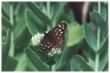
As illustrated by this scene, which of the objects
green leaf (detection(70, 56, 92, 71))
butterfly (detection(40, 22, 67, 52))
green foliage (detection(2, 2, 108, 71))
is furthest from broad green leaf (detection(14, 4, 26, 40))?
green leaf (detection(70, 56, 92, 71))

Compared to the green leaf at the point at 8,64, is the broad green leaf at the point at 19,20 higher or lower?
higher

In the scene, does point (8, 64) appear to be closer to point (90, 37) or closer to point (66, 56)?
point (66, 56)

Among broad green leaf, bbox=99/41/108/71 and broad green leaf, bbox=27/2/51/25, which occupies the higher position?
broad green leaf, bbox=27/2/51/25

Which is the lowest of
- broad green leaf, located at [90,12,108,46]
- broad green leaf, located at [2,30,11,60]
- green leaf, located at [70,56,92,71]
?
green leaf, located at [70,56,92,71]

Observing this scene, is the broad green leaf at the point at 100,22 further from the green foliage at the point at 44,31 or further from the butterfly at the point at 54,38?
the butterfly at the point at 54,38

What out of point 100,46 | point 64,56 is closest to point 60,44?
point 64,56

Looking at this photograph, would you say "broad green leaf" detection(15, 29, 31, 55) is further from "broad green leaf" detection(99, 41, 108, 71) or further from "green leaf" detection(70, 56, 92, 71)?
"broad green leaf" detection(99, 41, 108, 71)

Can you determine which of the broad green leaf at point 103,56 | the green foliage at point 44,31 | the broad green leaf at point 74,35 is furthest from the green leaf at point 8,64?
the broad green leaf at point 103,56

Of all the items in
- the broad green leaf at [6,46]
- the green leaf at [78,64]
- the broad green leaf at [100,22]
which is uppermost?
the broad green leaf at [100,22]
